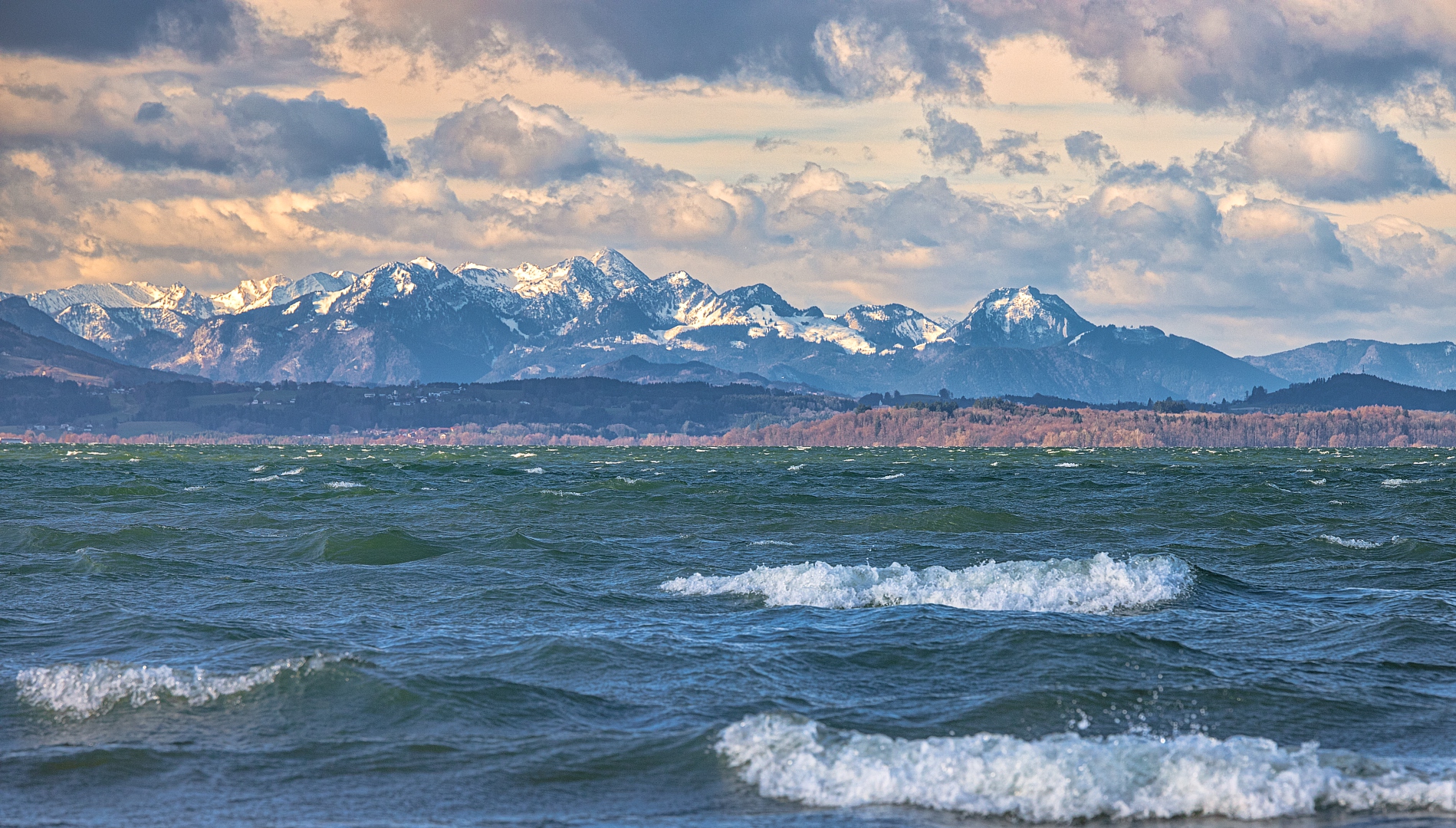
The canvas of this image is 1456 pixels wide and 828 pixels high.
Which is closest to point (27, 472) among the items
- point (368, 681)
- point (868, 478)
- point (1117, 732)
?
point (868, 478)

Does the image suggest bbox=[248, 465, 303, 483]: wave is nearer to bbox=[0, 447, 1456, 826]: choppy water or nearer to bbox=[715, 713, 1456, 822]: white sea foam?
bbox=[0, 447, 1456, 826]: choppy water

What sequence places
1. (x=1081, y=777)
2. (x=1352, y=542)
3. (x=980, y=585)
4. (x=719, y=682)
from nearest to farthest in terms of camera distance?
(x=1081, y=777) → (x=719, y=682) → (x=980, y=585) → (x=1352, y=542)

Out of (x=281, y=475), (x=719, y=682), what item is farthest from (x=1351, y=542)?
(x=281, y=475)

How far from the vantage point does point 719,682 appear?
2072cm

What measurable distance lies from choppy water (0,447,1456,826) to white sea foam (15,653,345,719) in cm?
6

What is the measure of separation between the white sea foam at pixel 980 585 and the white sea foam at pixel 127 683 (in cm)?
1236

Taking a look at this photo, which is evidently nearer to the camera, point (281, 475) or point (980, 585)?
point (980, 585)

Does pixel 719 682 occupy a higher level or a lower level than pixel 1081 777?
lower

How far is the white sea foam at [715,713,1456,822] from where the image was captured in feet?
Result: 47.2

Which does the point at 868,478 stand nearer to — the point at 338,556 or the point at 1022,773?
the point at 338,556

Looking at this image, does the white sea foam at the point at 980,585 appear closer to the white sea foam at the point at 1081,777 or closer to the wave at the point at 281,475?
the white sea foam at the point at 1081,777

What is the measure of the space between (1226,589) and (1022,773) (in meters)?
18.9

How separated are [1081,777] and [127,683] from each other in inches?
553

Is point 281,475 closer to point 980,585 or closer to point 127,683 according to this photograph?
point 980,585
